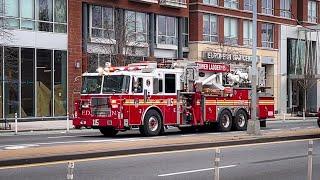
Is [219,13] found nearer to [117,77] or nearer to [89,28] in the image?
[89,28]

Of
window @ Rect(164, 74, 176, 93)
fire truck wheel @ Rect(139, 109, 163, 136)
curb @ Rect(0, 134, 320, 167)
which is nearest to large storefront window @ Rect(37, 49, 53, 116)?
window @ Rect(164, 74, 176, 93)

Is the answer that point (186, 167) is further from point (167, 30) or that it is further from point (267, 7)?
point (267, 7)

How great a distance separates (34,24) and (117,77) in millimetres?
16743

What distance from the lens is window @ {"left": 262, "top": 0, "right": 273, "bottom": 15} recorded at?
5915cm

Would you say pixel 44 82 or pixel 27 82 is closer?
pixel 27 82

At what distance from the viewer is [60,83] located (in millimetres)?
40500

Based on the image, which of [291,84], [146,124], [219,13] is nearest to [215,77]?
[146,124]

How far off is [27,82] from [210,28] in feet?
66.1

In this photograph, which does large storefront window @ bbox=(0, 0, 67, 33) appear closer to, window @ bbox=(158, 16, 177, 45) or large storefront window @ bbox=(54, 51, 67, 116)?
large storefront window @ bbox=(54, 51, 67, 116)

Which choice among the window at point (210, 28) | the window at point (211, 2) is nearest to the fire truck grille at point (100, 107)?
the window at point (210, 28)

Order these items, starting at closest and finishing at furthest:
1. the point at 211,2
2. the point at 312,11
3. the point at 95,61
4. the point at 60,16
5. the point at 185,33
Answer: the point at 60,16, the point at 95,61, the point at 185,33, the point at 211,2, the point at 312,11

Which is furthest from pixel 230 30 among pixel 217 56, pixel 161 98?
pixel 161 98

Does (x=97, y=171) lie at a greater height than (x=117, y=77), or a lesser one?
lesser

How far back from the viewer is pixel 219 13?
53.5 m
